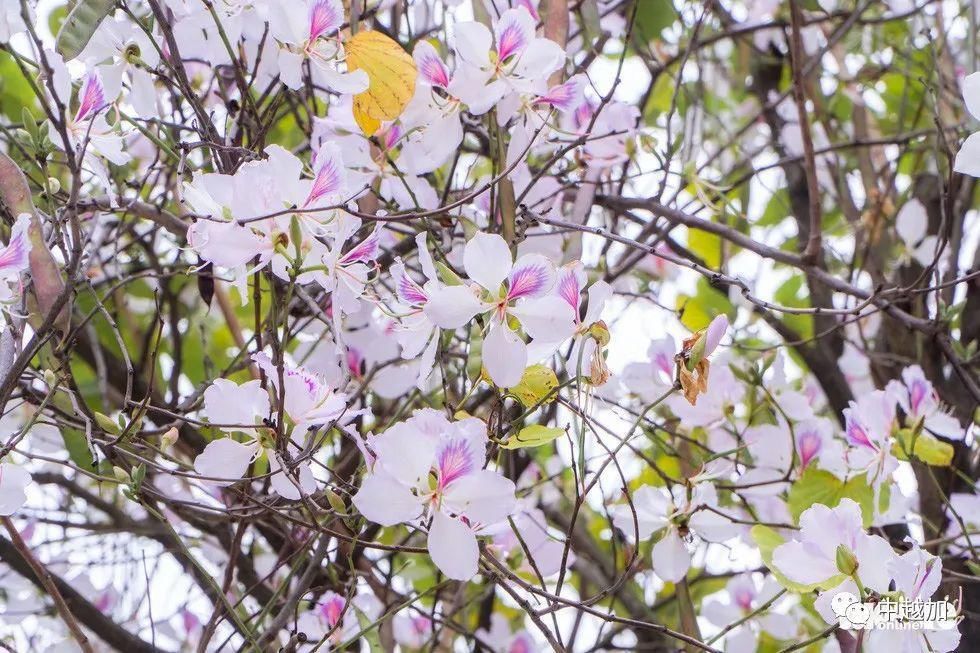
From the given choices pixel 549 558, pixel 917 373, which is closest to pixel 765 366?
pixel 917 373

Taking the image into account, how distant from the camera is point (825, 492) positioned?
102cm

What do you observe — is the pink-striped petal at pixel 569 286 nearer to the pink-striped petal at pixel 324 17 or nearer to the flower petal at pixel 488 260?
the flower petal at pixel 488 260

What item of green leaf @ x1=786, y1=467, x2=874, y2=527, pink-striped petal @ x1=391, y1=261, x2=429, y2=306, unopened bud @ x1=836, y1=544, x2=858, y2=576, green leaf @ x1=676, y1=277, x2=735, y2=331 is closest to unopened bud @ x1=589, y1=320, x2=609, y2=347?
pink-striped petal @ x1=391, y1=261, x2=429, y2=306

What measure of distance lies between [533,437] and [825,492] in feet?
1.37

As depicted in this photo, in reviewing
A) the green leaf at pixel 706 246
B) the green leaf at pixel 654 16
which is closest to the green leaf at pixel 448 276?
the green leaf at pixel 654 16

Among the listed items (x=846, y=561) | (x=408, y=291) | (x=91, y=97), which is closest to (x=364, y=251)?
(x=408, y=291)

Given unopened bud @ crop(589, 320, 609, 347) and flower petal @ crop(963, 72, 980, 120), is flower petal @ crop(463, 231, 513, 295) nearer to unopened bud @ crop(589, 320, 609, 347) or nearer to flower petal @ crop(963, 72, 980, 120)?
unopened bud @ crop(589, 320, 609, 347)

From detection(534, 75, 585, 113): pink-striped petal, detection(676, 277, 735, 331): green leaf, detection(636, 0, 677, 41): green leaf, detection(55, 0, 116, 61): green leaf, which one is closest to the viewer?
detection(55, 0, 116, 61): green leaf

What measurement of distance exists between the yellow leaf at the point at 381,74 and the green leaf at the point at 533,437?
0.28m

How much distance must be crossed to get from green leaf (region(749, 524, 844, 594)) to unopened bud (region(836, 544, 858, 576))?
0.09 feet

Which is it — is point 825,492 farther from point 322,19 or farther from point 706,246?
point 706,246

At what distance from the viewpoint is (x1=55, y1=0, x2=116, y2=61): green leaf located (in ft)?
2.13

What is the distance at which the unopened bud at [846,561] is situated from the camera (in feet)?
2.46

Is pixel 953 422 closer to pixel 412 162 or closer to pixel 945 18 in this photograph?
pixel 412 162
